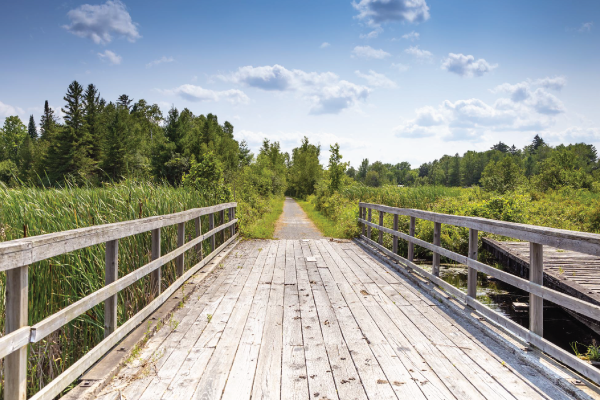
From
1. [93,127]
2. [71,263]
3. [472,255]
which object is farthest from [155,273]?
[93,127]

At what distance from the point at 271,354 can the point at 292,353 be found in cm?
17

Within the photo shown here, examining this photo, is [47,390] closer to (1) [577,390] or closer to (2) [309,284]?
Result: (1) [577,390]

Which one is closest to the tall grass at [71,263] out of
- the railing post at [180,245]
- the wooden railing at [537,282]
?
the railing post at [180,245]

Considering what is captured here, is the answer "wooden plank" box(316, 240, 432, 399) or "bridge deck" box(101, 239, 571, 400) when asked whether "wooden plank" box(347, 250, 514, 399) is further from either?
"wooden plank" box(316, 240, 432, 399)

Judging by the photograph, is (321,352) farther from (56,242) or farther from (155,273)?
(155,273)

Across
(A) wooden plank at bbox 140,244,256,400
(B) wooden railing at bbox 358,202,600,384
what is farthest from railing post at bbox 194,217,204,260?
(B) wooden railing at bbox 358,202,600,384

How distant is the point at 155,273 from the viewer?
4180 millimetres

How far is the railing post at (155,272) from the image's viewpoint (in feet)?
13.1

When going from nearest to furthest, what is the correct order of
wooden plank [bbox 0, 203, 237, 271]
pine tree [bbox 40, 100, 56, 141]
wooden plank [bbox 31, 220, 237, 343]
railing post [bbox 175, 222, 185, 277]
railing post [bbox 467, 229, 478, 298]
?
wooden plank [bbox 0, 203, 237, 271] < wooden plank [bbox 31, 220, 237, 343] < railing post [bbox 467, 229, 478, 298] < railing post [bbox 175, 222, 185, 277] < pine tree [bbox 40, 100, 56, 141]

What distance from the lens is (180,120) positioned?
→ 41.0m

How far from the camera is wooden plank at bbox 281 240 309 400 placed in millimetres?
2352

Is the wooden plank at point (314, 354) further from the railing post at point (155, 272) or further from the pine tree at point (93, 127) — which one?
the pine tree at point (93, 127)

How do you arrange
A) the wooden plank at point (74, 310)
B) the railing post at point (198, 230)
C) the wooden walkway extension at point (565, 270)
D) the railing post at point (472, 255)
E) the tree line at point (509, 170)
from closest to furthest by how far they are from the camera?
the wooden plank at point (74, 310), the railing post at point (472, 255), the wooden walkway extension at point (565, 270), the railing post at point (198, 230), the tree line at point (509, 170)

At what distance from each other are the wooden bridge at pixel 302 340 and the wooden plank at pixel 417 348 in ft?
0.04
